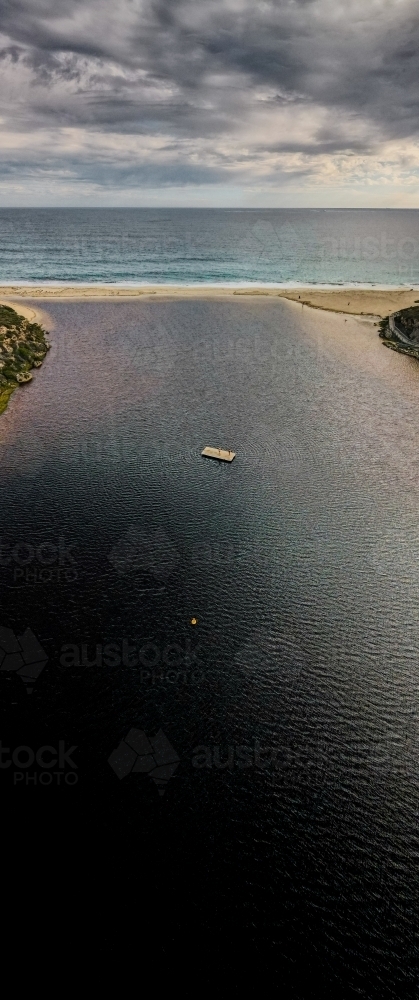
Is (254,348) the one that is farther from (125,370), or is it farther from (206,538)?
(206,538)

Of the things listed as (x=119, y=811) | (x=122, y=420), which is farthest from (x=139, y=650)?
(x=122, y=420)

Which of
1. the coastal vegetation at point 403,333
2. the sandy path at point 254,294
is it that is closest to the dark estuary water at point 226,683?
the coastal vegetation at point 403,333

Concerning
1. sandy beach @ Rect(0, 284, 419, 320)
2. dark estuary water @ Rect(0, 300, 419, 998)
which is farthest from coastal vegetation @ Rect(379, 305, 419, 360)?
dark estuary water @ Rect(0, 300, 419, 998)

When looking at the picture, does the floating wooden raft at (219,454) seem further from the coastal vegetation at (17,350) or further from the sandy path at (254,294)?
the sandy path at (254,294)

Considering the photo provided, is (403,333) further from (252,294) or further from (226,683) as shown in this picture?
(226,683)

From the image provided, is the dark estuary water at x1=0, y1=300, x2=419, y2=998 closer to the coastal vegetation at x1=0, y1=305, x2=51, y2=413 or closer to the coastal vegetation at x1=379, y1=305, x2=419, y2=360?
the coastal vegetation at x1=0, y1=305, x2=51, y2=413
